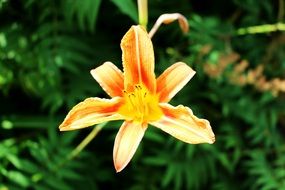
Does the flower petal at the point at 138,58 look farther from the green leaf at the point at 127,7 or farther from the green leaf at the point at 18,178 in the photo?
the green leaf at the point at 18,178

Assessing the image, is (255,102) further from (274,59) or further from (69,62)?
(69,62)

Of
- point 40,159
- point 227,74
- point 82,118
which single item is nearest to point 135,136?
point 82,118

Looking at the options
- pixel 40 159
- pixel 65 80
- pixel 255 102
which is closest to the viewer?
pixel 40 159

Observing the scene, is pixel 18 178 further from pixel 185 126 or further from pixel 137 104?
pixel 185 126

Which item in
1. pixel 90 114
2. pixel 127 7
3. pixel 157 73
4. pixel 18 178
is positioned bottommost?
pixel 18 178

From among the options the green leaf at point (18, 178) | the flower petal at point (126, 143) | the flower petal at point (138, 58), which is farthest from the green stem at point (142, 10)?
the green leaf at point (18, 178)

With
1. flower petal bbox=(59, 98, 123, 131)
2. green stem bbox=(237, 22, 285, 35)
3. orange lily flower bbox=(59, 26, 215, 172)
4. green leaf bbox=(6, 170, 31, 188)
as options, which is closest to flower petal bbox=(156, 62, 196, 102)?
orange lily flower bbox=(59, 26, 215, 172)

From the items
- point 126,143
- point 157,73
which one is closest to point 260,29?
point 157,73
